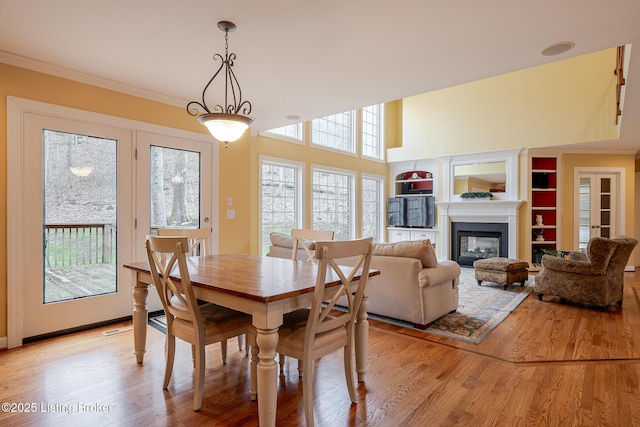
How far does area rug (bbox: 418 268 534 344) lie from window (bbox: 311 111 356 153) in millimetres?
3588

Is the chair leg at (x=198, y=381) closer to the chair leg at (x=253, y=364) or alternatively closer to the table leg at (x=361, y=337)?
the chair leg at (x=253, y=364)

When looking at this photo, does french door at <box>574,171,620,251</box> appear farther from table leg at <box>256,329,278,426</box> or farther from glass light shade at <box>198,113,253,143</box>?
table leg at <box>256,329,278,426</box>

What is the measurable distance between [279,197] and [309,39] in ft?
11.9

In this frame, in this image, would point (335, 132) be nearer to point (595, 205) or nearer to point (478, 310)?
point (478, 310)

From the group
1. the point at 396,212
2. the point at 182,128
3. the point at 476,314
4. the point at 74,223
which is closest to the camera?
the point at 74,223

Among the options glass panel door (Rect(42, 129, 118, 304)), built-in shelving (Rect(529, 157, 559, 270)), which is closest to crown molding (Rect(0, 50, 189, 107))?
glass panel door (Rect(42, 129, 118, 304))

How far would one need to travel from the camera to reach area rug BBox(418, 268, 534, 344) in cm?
321

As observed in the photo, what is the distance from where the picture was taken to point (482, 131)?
7.00 meters

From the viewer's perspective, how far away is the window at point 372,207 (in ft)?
26.0

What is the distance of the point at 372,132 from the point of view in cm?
830

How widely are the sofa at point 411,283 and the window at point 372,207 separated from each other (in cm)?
428

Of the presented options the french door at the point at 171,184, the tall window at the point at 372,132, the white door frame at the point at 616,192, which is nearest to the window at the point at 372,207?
the tall window at the point at 372,132

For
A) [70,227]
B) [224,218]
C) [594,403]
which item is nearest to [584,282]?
[594,403]

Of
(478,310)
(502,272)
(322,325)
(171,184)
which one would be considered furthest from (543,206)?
(171,184)
